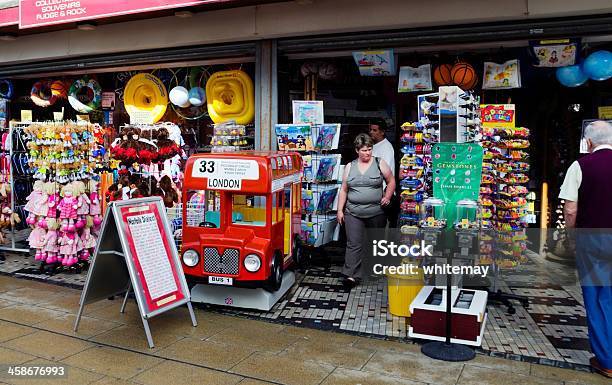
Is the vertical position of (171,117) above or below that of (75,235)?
above

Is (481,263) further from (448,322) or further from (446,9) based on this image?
(446,9)

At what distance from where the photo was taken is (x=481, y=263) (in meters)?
6.04

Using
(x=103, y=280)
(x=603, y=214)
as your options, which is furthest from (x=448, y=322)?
(x=103, y=280)

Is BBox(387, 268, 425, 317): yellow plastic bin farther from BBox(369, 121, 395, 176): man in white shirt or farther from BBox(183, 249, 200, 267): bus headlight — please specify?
BBox(369, 121, 395, 176): man in white shirt

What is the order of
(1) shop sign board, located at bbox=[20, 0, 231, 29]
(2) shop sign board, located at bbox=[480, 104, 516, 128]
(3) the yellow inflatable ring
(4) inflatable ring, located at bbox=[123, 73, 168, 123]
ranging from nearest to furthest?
(2) shop sign board, located at bbox=[480, 104, 516, 128], (1) shop sign board, located at bbox=[20, 0, 231, 29], (3) the yellow inflatable ring, (4) inflatable ring, located at bbox=[123, 73, 168, 123]

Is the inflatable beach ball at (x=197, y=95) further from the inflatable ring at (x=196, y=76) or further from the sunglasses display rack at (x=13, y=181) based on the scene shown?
the sunglasses display rack at (x=13, y=181)

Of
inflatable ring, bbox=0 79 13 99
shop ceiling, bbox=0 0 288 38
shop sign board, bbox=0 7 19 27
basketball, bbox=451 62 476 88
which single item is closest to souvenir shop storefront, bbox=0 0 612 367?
basketball, bbox=451 62 476 88

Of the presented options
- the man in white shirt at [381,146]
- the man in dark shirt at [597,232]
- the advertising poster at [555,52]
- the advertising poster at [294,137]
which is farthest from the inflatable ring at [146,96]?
the man in dark shirt at [597,232]

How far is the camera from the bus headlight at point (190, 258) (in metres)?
5.52

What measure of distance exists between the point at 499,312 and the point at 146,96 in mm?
6928

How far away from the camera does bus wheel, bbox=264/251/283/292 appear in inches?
219

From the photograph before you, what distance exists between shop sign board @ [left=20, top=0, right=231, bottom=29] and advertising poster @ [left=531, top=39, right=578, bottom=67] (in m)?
4.09

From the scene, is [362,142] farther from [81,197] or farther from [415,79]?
[81,197]

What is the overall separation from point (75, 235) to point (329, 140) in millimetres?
3672
